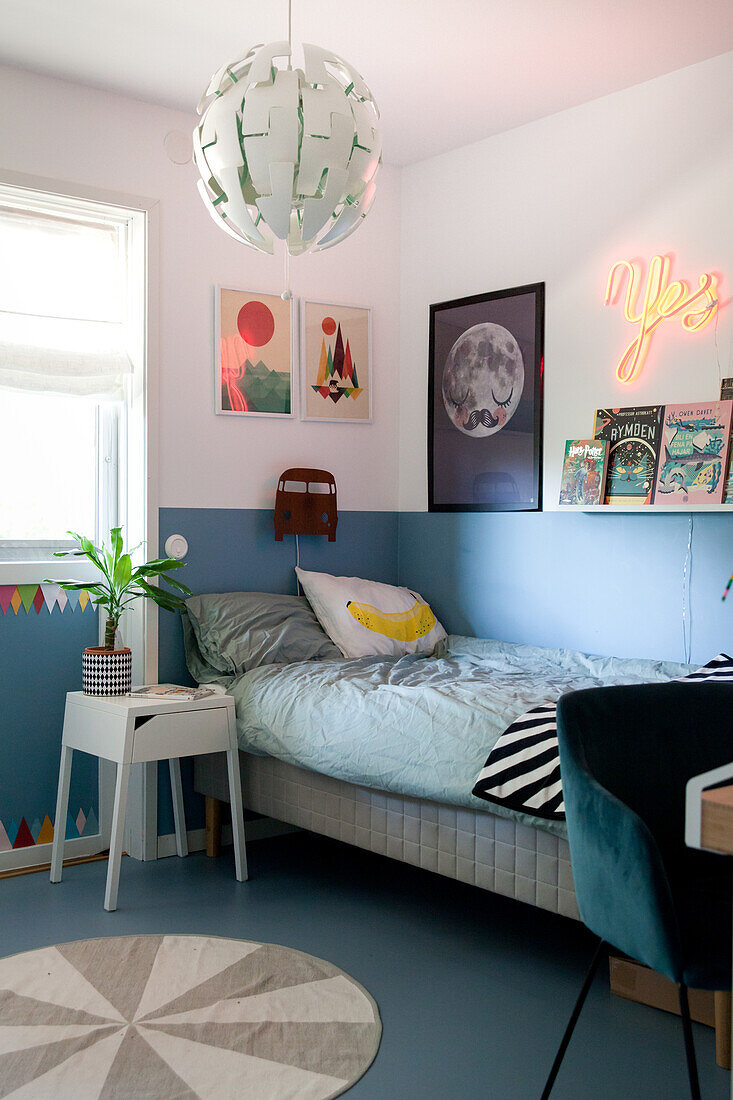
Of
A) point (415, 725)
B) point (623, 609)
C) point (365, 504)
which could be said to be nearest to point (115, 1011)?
point (415, 725)

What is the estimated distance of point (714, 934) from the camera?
63.2 inches

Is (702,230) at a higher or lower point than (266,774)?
higher

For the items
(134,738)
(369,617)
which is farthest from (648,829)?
(369,617)

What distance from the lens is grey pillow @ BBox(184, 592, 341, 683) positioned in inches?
137

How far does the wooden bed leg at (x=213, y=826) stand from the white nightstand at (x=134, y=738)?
0.31 m

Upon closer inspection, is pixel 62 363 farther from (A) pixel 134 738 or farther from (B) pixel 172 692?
(A) pixel 134 738

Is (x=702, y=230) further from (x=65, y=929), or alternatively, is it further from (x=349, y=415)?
(x=65, y=929)

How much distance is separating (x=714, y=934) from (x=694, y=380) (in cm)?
198

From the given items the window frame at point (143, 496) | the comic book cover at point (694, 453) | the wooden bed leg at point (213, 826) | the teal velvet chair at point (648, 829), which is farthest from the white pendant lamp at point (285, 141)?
the wooden bed leg at point (213, 826)

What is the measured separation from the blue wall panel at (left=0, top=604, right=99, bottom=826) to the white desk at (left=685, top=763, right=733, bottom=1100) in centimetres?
267

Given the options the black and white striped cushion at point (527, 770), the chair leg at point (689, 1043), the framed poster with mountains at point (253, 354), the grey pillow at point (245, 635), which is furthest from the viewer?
the framed poster with mountains at point (253, 354)

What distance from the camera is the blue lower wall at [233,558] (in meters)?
3.62

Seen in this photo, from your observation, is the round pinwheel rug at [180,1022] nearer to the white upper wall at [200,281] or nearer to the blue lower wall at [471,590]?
the blue lower wall at [471,590]

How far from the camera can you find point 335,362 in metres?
4.03
